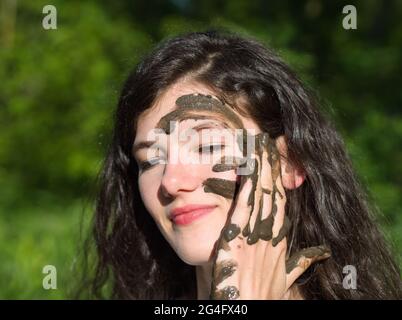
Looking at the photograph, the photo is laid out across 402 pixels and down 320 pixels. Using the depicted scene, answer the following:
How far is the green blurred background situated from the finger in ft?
11.6

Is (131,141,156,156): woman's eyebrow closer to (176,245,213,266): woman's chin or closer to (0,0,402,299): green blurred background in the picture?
(176,245,213,266): woman's chin

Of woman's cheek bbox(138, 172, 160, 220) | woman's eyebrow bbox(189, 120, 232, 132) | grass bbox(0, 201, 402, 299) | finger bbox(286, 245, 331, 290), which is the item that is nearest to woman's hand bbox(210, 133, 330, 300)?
finger bbox(286, 245, 331, 290)

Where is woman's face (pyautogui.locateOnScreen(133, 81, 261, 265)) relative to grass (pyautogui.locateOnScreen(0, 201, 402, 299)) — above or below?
below

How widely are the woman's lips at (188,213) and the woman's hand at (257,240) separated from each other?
0.27ft

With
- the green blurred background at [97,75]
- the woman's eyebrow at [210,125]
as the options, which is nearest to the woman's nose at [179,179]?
the woman's eyebrow at [210,125]

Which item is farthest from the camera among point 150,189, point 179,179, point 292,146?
point 292,146

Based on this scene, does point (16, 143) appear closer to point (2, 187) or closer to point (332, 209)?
point (2, 187)

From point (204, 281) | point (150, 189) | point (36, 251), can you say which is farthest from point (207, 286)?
point (36, 251)

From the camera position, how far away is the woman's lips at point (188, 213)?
1.99m

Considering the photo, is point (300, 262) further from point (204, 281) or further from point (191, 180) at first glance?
point (191, 180)

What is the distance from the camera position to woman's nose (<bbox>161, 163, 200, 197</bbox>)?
77.5 inches

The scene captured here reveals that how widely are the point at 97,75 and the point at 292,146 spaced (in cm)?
A: 546

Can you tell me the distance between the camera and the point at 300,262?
2.12 metres

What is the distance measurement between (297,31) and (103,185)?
488 centimetres
